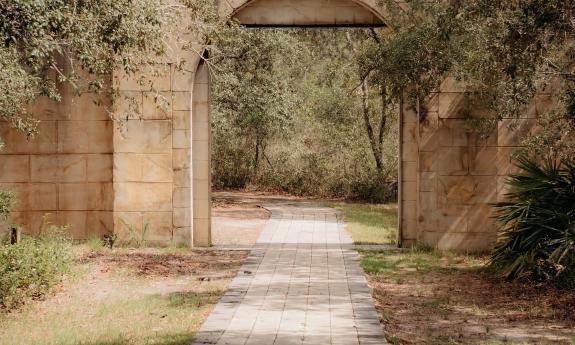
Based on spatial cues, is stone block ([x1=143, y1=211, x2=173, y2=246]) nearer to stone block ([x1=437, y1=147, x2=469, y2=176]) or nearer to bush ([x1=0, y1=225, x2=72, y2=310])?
bush ([x1=0, y1=225, x2=72, y2=310])

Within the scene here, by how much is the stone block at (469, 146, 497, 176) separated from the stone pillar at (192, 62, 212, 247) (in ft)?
15.0

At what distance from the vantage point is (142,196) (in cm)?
1291

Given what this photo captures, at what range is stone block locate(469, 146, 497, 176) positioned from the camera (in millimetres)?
A: 12656

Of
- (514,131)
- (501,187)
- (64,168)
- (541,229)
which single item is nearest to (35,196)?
(64,168)

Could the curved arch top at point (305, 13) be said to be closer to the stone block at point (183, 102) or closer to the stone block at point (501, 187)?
the stone block at point (183, 102)

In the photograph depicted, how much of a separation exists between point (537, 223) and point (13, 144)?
8.79m

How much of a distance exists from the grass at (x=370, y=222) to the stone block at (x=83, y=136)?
491 cm

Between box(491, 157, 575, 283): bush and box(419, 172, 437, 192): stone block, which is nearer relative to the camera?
box(491, 157, 575, 283): bush

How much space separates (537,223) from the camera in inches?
384

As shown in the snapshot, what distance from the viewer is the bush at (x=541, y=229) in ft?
30.4

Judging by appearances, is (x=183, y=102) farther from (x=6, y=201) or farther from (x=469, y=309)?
(x=469, y=309)

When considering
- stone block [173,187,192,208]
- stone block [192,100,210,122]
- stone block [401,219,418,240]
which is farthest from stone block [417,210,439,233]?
stone block [192,100,210,122]

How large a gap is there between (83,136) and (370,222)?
24.3 feet

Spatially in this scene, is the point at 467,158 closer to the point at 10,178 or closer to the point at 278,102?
the point at 10,178
